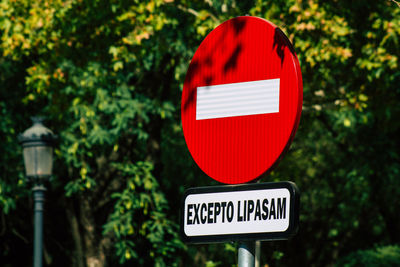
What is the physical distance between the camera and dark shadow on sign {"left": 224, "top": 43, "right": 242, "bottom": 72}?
9.15 ft

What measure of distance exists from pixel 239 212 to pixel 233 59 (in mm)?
572

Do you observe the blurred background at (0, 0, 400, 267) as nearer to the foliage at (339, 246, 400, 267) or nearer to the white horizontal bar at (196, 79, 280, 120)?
the foliage at (339, 246, 400, 267)

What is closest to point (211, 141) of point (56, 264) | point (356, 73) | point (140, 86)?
point (356, 73)

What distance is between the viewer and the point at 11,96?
1277 centimetres

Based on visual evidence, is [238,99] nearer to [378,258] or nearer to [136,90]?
[136,90]

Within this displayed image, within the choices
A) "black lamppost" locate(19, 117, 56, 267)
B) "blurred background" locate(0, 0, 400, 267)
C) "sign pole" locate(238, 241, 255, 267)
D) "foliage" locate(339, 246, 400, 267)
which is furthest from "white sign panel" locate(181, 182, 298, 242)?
"foliage" locate(339, 246, 400, 267)

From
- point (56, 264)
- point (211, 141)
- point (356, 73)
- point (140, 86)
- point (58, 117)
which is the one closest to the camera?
point (211, 141)

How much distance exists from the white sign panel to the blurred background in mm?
6505

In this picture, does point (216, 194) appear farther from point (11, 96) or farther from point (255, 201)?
point (11, 96)

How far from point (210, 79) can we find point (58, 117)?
29.2 ft

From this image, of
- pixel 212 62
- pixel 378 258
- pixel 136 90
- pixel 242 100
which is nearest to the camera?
pixel 242 100

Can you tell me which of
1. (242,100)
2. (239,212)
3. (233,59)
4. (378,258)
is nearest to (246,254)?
(239,212)

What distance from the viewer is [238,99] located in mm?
2734

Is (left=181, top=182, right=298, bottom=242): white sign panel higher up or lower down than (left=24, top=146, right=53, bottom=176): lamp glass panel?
lower down
